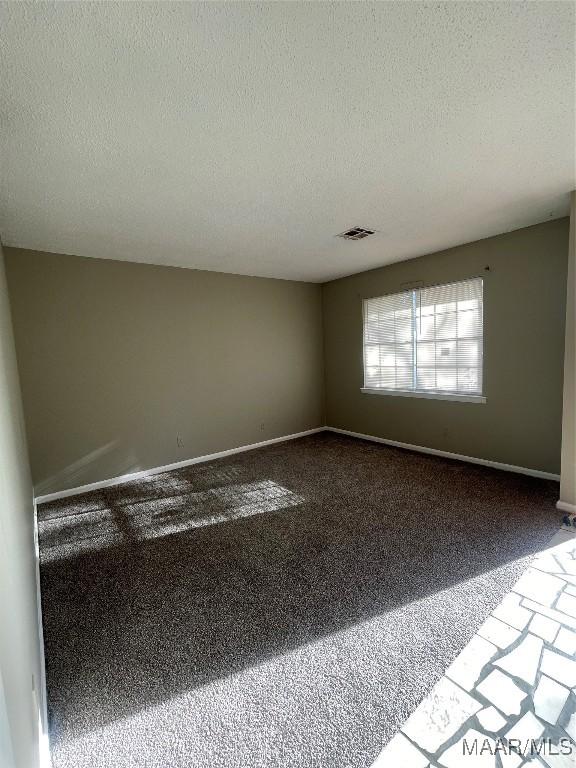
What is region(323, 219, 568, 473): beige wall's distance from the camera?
3.31m

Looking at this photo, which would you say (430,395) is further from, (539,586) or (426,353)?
(539,586)

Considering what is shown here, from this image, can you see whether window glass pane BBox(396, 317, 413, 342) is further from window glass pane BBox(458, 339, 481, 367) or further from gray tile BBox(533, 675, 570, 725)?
gray tile BBox(533, 675, 570, 725)

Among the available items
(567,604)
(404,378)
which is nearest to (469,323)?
(404,378)

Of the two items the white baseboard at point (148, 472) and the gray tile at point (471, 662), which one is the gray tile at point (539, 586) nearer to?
the gray tile at point (471, 662)

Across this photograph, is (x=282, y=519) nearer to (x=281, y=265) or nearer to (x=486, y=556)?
(x=486, y=556)

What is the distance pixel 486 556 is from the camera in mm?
2283

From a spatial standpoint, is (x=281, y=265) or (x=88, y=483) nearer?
(x=88, y=483)

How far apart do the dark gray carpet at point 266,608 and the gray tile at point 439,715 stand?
0.14ft

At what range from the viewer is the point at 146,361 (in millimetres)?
4145

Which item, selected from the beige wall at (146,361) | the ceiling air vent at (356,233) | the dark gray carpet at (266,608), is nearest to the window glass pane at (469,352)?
the dark gray carpet at (266,608)

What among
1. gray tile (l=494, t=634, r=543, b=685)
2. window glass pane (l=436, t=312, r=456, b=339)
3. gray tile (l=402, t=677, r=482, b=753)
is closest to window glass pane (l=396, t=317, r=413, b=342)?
window glass pane (l=436, t=312, r=456, b=339)

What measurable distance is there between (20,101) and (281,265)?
10.5 ft

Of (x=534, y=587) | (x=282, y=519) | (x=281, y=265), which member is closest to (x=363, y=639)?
(x=534, y=587)

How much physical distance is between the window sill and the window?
0.01 meters
